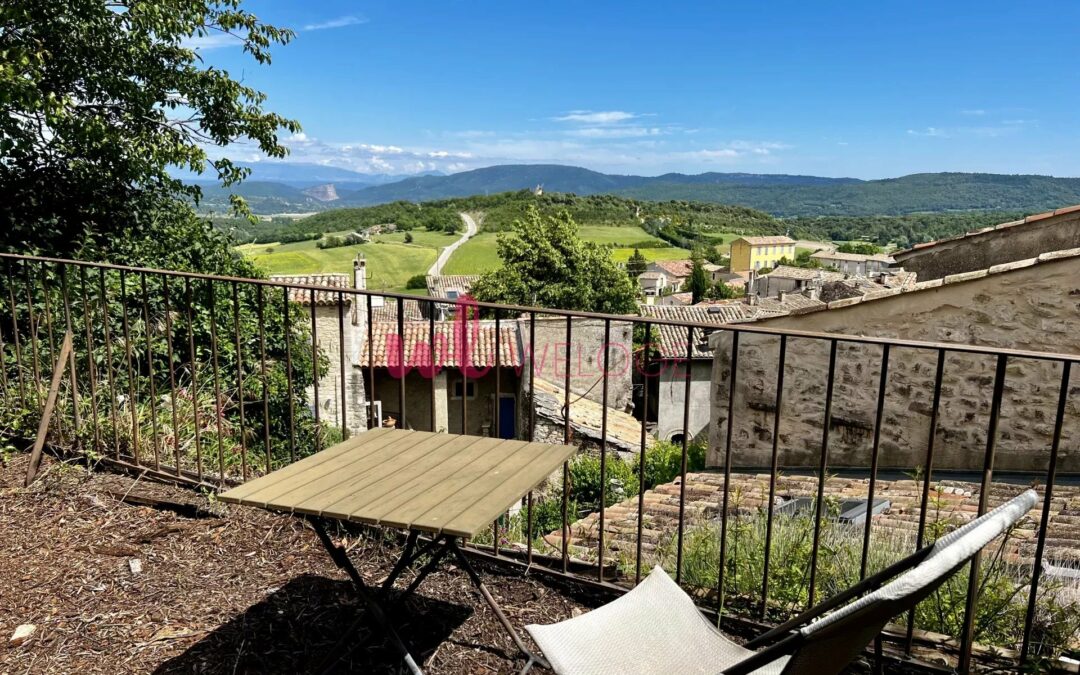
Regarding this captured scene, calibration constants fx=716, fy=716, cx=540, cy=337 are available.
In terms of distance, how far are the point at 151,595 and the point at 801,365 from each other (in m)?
8.24

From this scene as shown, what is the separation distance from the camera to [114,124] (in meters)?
8.28

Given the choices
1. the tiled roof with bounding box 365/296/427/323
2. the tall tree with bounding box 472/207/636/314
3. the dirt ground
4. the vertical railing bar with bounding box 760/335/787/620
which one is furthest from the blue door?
the vertical railing bar with bounding box 760/335/787/620

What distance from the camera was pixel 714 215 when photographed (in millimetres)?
141000

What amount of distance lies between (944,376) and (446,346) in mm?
14163

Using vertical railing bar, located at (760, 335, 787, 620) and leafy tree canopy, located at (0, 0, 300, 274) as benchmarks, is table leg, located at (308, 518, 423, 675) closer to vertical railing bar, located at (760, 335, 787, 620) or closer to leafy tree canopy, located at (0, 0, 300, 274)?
vertical railing bar, located at (760, 335, 787, 620)

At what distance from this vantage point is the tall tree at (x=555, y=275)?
38.5m

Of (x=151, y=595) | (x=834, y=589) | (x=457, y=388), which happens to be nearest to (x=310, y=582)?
(x=151, y=595)

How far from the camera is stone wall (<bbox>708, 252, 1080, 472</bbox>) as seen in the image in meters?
7.92

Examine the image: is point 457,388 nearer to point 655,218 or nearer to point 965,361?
point 965,361

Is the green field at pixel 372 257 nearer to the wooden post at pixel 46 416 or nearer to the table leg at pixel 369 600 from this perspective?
the wooden post at pixel 46 416

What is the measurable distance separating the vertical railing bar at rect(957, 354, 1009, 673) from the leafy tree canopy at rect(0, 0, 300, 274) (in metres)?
7.32

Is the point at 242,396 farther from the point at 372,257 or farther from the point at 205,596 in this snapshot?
the point at 372,257

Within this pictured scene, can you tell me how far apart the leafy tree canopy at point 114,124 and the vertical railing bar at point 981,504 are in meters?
7.32

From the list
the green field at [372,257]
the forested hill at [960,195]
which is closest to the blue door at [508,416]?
the green field at [372,257]
